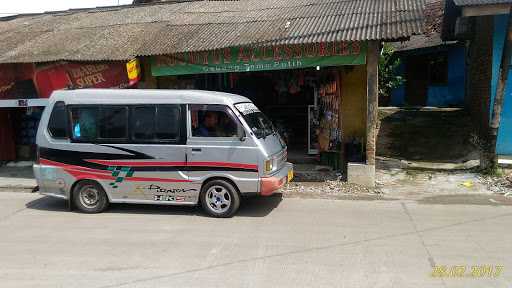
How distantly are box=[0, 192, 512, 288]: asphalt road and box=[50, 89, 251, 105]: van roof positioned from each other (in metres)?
1.88

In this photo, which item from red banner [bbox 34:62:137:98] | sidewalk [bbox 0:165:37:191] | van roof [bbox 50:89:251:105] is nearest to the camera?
van roof [bbox 50:89:251:105]

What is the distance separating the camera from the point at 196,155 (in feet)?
23.6

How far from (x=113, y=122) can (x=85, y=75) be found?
11.9 ft

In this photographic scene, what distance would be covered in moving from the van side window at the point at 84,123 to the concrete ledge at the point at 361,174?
5.01m

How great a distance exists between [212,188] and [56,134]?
2954 mm

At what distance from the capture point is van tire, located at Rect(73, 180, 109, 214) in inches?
300

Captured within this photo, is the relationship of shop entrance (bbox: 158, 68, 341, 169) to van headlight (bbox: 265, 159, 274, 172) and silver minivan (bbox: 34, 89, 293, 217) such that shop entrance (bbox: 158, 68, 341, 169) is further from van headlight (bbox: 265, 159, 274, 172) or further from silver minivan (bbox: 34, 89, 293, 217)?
van headlight (bbox: 265, 159, 274, 172)

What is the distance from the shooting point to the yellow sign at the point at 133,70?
1020 centimetres

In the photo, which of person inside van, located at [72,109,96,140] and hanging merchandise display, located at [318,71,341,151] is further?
hanging merchandise display, located at [318,71,341,151]

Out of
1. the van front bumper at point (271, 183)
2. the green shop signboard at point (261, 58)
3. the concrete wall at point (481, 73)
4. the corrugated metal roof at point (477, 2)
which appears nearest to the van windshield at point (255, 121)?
the van front bumper at point (271, 183)

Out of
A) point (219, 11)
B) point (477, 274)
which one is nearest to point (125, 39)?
point (219, 11)

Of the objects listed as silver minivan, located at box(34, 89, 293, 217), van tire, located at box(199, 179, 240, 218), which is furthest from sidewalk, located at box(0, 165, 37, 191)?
van tire, located at box(199, 179, 240, 218)

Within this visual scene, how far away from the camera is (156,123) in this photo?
7.36m
